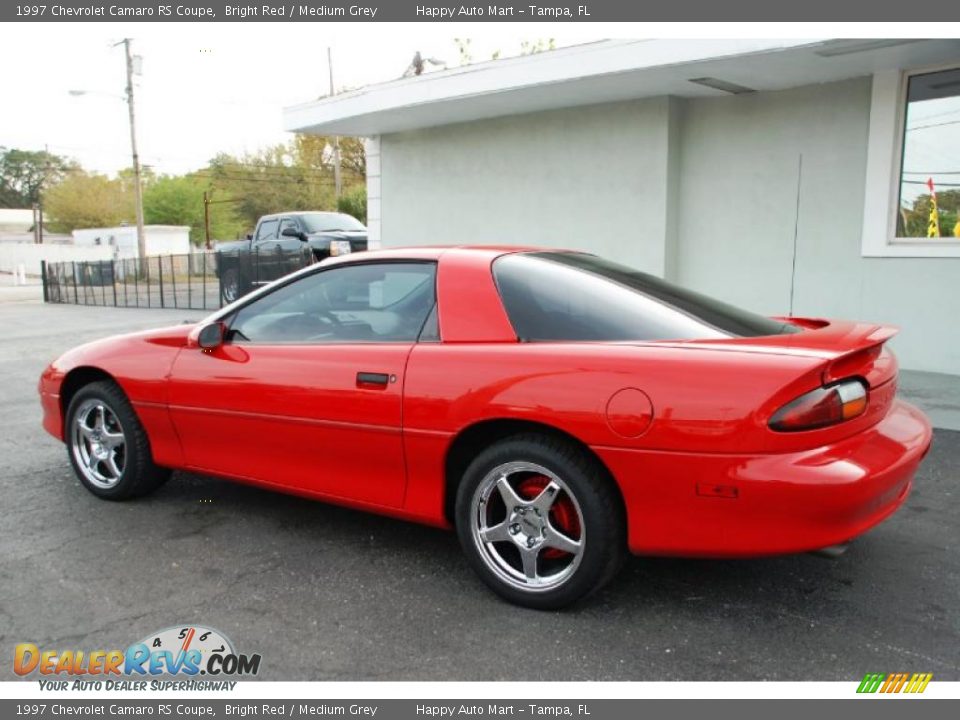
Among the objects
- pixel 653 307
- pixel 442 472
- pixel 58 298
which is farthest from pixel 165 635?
pixel 58 298

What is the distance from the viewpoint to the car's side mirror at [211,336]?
3916mm

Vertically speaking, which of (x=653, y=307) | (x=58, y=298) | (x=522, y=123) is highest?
(x=522, y=123)

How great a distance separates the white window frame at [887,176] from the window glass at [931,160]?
0.26 ft

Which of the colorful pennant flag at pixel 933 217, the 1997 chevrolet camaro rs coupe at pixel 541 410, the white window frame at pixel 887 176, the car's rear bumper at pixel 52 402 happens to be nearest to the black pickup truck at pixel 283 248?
the white window frame at pixel 887 176

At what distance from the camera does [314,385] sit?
351 cm

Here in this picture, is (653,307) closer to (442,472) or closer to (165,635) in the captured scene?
(442,472)

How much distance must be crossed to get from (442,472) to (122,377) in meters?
2.12

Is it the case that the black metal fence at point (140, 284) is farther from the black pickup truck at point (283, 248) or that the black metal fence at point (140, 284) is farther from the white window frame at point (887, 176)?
the white window frame at point (887, 176)

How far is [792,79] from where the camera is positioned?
7.82m

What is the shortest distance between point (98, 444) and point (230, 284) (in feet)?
42.6

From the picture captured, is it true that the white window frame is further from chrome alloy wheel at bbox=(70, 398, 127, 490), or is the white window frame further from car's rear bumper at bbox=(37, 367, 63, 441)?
car's rear bumper at bbox=(37, 367, 63, 441)

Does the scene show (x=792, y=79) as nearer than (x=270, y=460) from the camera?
No

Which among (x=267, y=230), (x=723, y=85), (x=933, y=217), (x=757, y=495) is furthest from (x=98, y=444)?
Result: (x=267, y=230)
